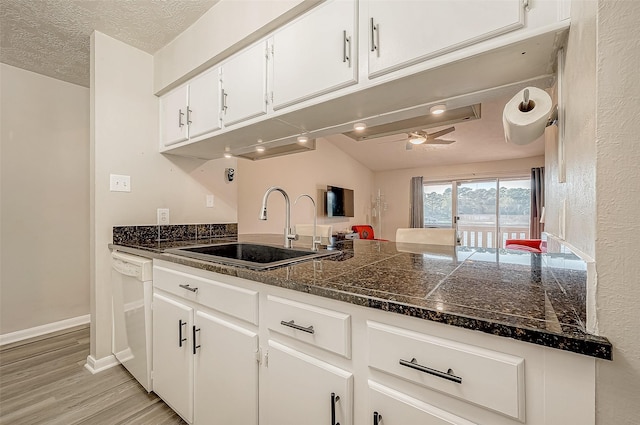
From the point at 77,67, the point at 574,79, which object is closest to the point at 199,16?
the point at 77,67

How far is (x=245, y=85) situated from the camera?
1.61 meters

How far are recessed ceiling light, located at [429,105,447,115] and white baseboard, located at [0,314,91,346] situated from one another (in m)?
3.63

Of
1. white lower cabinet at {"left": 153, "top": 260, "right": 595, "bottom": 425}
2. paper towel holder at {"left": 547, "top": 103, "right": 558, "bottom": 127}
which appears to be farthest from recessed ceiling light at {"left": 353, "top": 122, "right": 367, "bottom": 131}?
white lower cabinet at {"left": 153, "top": 260, "right": 595, "bottom": 425}

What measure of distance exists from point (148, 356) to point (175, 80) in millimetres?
1887

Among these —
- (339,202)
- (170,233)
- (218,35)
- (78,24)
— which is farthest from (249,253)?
(339,202)

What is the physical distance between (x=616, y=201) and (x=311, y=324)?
2.51 ft

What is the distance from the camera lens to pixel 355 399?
79 cm

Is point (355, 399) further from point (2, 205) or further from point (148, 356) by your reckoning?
point (2, 205)

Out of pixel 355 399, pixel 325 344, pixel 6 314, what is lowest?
pixel 6 314

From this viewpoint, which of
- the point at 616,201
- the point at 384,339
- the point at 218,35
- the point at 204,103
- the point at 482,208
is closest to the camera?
→ the point at 616,201

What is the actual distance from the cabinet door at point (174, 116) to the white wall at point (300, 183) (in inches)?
65.7

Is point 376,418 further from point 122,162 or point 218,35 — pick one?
point 122,162

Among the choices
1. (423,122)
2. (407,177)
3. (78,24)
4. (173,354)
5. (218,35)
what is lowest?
(173,354)

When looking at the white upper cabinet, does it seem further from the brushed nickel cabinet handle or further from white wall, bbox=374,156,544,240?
white wall, bbox=374,156,544,240
